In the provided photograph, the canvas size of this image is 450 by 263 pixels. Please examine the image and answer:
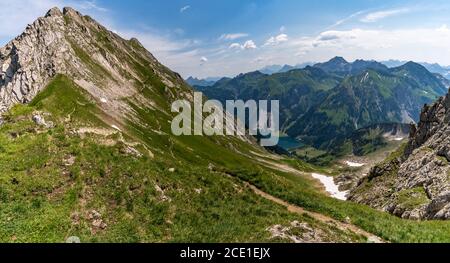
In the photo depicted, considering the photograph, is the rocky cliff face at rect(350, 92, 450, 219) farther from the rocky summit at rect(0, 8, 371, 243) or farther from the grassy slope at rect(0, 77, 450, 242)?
the rocky summit at rect(0, 8, 371, 243)

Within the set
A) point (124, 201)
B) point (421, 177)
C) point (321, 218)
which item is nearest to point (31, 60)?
point (124, 201)

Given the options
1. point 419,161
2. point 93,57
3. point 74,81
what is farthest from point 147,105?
point 419,161

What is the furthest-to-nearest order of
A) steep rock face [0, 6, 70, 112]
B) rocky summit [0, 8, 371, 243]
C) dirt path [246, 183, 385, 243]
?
steep rock face [0, 6, 70, 112] < dirt path [246, 183, 385, 243] < rocky summit [0, 8, 371, 243]

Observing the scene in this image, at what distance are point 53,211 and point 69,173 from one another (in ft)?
18.2

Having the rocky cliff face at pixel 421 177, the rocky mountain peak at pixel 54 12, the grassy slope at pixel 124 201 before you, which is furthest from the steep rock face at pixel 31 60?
the rocky cliff face at pixel 421 177

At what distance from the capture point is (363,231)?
30.5 meters

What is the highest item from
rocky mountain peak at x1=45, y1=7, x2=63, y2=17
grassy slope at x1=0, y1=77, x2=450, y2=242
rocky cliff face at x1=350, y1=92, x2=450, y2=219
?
rocky mountain peak at x1=45, y1=7, x2=63, y2=17

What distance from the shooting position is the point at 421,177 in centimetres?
8800

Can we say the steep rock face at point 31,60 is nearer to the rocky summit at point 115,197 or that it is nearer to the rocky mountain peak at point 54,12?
the rocky mountain peak at point 54,12

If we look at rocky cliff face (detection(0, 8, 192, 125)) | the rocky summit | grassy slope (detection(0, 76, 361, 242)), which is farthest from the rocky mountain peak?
grassy slope (detection(0, 76, 361, 242))

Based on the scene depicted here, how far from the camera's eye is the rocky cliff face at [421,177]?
64.5 m

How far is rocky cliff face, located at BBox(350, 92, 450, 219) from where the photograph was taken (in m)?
64.5

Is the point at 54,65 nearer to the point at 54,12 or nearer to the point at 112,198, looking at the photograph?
the point at 54,12
